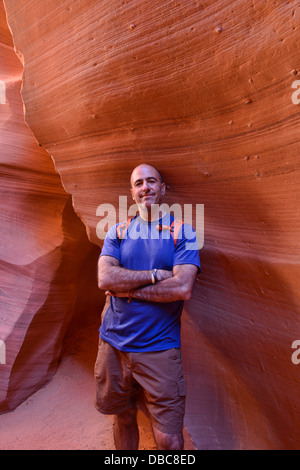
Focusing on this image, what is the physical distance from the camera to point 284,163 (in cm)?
167

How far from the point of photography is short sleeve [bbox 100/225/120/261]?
203 centimetres

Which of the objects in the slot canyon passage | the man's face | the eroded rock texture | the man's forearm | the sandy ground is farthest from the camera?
the eroded rock texture

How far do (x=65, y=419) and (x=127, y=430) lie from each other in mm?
1265

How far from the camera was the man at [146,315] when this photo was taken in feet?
5.96

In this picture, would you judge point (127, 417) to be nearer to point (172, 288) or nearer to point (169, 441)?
point (169, 441)

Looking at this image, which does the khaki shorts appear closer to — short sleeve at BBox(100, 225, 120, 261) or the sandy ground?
short sleeve at BBox(100, 225, 120, 261)

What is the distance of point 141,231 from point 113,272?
1.08ft

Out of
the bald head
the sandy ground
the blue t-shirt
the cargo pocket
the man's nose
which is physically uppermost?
the bald head

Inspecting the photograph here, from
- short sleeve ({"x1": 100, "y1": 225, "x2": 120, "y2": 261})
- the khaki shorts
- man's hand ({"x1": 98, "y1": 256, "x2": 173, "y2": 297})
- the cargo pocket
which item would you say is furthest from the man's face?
the cargo pocket

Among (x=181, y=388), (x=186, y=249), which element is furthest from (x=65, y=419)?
(x=186, y=249)

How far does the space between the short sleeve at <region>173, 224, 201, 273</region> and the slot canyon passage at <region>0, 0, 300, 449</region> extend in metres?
0.25

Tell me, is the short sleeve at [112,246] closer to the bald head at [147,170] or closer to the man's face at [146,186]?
the man's face at [146,186]

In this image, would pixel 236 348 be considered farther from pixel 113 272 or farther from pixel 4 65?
pixel 4 65

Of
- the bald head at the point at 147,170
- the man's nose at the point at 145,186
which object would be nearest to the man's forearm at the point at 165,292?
the man's nose at the point at 145,186
